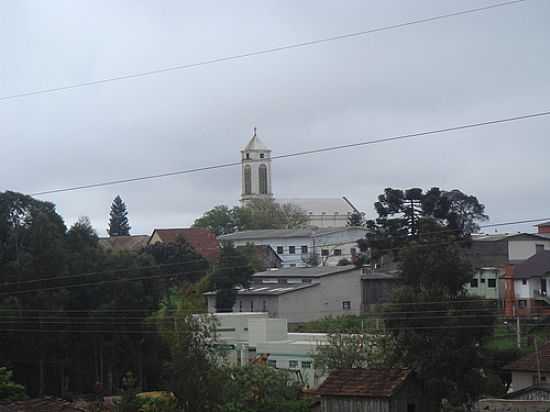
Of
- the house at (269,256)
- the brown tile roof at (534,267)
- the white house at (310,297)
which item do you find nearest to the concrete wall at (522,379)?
the brown tile roof at (534,267)

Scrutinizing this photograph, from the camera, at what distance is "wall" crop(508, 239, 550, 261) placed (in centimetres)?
6350

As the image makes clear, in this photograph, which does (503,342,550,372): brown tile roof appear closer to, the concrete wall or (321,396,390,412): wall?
the concrete wall

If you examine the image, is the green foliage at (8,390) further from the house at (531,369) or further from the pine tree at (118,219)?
the pine tree at (118,219)

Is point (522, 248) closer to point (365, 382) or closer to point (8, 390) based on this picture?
point (365, 382)

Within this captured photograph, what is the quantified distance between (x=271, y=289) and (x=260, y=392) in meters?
26.5

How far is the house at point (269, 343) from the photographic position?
42.3 metres

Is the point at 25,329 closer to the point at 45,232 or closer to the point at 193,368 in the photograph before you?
the point at 45,232

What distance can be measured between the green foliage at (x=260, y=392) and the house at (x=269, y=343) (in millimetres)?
6433

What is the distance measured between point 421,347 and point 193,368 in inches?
325

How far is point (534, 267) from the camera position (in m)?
53.1

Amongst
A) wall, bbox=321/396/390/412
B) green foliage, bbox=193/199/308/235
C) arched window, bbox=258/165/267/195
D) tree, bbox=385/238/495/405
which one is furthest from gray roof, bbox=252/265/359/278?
arched window, bbox=258/165/267/195

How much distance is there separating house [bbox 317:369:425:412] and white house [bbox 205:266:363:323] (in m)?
24.3

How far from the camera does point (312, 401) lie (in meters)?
33.7

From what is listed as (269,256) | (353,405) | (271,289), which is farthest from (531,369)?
(269,256)
